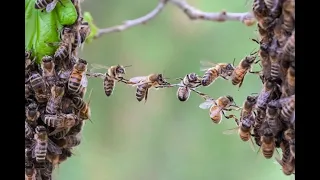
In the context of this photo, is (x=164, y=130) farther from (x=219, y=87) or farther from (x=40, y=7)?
(x=40, y=7)

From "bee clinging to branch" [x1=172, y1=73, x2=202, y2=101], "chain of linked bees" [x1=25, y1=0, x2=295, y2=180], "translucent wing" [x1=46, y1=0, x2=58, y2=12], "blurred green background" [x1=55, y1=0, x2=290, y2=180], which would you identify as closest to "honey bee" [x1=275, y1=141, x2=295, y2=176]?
"chain of linked bees" [x1=25, y1=0, x2=295, y2=180]

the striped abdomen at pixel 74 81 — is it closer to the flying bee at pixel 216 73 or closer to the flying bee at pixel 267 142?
the flying bee at pixel 216 73

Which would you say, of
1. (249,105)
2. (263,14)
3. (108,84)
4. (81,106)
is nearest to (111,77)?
(108,84)

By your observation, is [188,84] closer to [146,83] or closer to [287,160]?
[146,83]

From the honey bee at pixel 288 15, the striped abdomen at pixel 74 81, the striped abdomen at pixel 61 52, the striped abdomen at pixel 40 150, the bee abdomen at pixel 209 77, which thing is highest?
the honey bee at pixel 288 15

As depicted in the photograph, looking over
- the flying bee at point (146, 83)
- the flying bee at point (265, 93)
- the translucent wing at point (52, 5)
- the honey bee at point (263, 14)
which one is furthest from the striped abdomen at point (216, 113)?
the translucent wing at point (52, 5)
